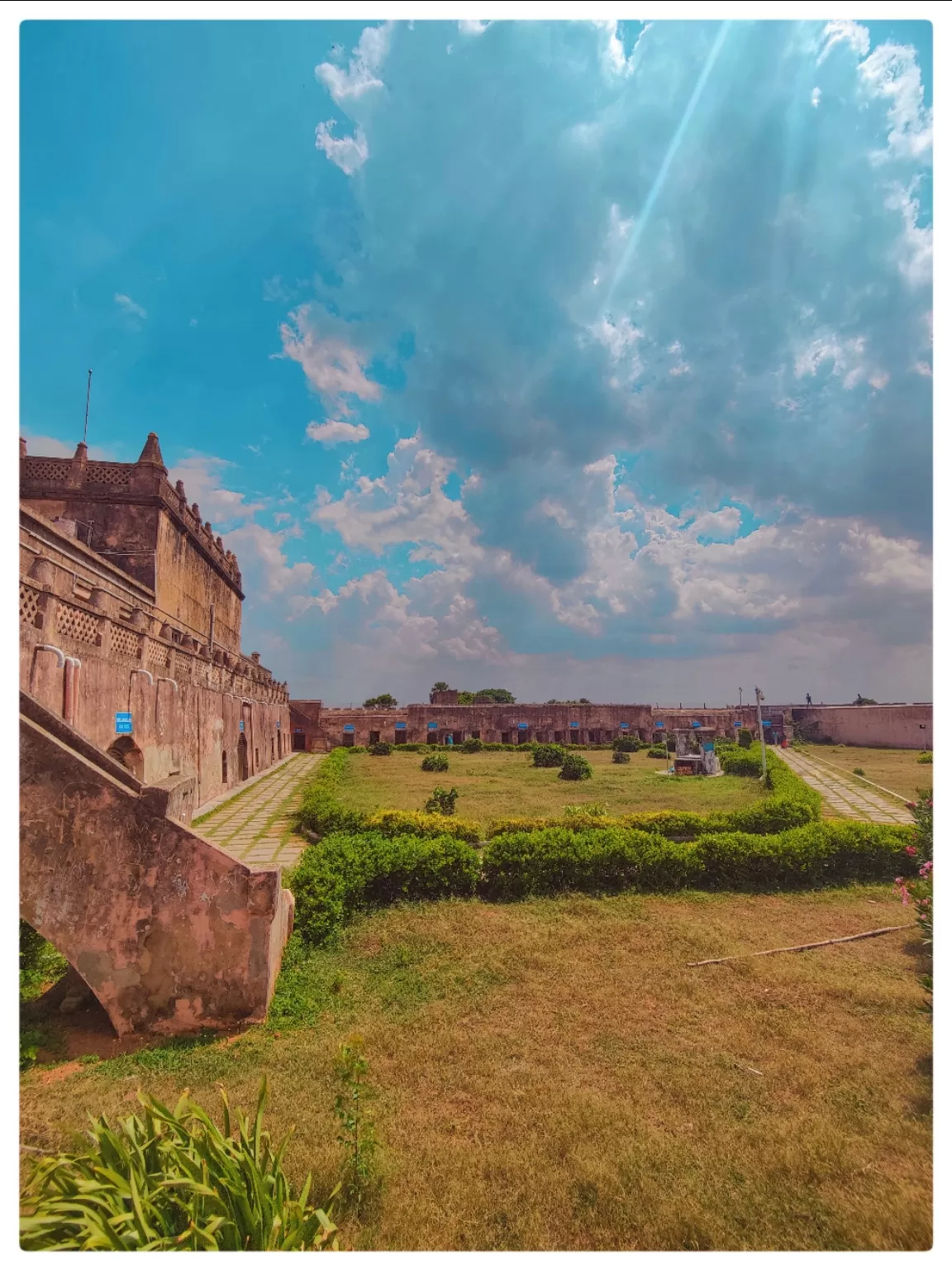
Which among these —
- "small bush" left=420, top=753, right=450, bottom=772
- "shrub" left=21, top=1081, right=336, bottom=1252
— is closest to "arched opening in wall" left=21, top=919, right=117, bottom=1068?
"shrub" left=21, top=1081, right=336, bottom=1252

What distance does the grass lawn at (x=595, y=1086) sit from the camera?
9.28ft

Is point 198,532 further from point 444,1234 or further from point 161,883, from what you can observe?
point 444,1234

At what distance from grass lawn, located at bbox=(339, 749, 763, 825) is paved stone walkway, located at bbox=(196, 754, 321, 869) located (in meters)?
1.57


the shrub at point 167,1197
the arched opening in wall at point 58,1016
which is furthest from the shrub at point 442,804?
the shrub at point 167,1197

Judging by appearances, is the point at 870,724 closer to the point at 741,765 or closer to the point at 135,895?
the point at 741,765

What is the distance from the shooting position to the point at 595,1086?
3854 mm

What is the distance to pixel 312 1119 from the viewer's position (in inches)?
138

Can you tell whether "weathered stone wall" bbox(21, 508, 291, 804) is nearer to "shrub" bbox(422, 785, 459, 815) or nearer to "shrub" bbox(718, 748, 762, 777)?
"shrub" bbox(422, 785, 459, 815)

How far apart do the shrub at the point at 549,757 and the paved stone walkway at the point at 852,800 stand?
955cm

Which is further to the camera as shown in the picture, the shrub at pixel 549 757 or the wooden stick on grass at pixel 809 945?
the shrub at pixel 549 757

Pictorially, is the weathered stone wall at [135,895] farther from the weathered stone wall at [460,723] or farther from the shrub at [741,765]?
the weathered stone wall at [460,723]

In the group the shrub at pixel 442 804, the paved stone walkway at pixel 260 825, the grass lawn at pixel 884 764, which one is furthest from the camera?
the grass lawn at pixel 884 764

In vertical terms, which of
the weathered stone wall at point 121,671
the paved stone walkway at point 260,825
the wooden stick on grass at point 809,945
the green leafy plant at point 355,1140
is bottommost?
the paved stone walkway at point 260,825
